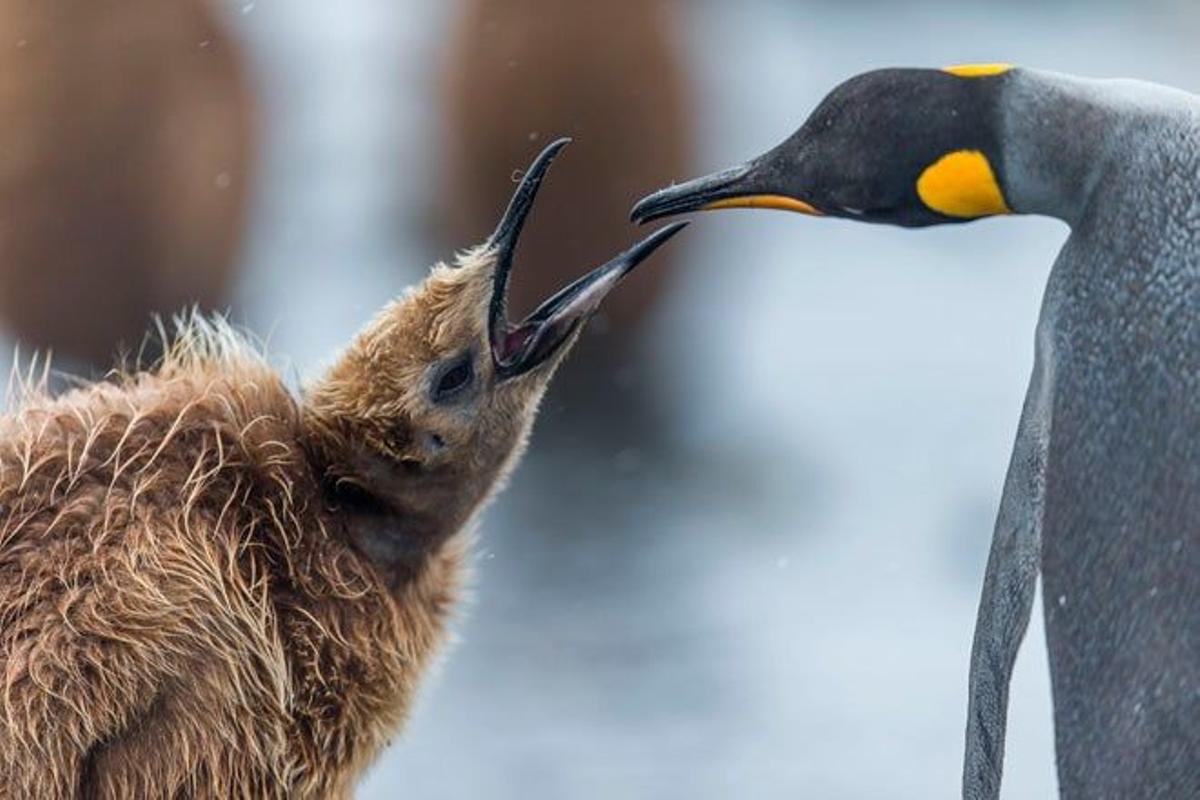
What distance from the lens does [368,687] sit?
45.9 inches

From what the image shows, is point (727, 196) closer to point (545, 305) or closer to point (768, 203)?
point (768, 203)

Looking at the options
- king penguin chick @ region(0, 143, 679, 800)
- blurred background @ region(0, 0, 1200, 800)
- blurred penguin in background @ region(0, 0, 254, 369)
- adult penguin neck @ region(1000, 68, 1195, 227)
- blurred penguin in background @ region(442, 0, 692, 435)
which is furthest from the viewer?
blurred penguin in background @ region(442, 0, 692, 435)

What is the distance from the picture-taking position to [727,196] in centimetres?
102

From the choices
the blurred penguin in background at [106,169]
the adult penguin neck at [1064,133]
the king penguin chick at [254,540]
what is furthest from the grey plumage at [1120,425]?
the blurred penguin in background at [106,169]

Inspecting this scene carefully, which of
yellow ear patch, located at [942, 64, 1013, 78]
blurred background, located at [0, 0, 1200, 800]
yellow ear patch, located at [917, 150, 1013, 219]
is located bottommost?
blurred background, located at [0, 0, 1200, 800]

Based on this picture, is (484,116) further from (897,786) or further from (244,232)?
(897,786)

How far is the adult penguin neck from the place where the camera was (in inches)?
36.5

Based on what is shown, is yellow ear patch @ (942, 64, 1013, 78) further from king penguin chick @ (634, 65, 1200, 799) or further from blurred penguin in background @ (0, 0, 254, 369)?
blurred penguin in background @ (0, 0, 254, 369)

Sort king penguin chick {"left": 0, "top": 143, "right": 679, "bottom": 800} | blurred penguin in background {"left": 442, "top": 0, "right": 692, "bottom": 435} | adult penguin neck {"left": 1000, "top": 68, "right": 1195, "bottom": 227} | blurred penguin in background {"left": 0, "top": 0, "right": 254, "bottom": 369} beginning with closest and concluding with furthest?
adult penguin neck {"left": 1000, "top": 68, "right": 1195, "bottom": 227} < king penguin chick {"left": 0, "top": 143, "right": 679, "bottom": 800} < blurred penguin in background {"left": 0, "top": 0, "right": 254, "bottom": 369} < blurred penguin in background {"left": 442, "top": 0, "right": 692, "bottom": 435}

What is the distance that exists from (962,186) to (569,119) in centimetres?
184

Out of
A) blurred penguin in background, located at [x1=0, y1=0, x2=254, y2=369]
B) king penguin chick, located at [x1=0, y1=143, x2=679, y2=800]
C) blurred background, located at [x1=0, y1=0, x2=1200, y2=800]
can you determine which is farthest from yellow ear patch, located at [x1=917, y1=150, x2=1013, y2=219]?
blurred penguin in background, located at [x1=0, y1=0, x2=254, y2=369]

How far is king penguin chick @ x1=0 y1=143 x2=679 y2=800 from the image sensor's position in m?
1.06

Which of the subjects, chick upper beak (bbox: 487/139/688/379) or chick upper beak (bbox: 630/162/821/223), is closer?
chick upper beak (bbox: 630/162/821/223)

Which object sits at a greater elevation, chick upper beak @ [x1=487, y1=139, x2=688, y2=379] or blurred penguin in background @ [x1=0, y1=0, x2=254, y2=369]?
chick upper beak @ [x1=487, y1=139, x2=688, y2=379]
